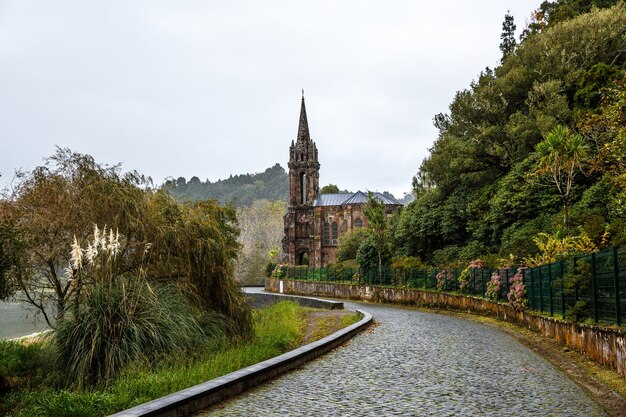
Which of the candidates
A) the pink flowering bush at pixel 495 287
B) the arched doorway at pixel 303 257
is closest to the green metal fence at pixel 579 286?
the pink flowering bush at pixel 495 287

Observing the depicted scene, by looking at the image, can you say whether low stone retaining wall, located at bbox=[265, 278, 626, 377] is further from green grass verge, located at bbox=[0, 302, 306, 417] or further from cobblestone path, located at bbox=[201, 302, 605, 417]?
green grass verge, located at bbox=[0, 302, 306, 417]

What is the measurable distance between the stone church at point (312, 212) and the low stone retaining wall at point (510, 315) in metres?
30.1

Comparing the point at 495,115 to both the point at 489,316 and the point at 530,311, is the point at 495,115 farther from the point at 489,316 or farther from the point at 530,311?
the point at 530,311

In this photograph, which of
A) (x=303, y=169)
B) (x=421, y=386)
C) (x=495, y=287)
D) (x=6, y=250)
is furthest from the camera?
(x=303, y=169)

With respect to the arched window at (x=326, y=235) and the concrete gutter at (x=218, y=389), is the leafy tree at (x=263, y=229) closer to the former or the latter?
the arched window at (x=326, y=235)

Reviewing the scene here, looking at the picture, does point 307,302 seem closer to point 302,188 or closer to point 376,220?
point 376,220

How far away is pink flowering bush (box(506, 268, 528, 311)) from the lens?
62.3 ft

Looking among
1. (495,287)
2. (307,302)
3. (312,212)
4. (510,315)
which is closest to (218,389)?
(510,315)

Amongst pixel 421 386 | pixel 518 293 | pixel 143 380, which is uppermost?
pixel 518 293

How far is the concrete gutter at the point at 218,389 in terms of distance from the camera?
6.55 meters

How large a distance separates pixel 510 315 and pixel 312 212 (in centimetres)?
6559

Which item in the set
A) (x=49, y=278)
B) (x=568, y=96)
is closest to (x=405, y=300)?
(x=568, y=96)

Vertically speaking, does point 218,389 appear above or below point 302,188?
below

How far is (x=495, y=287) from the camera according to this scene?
22.9 metres
